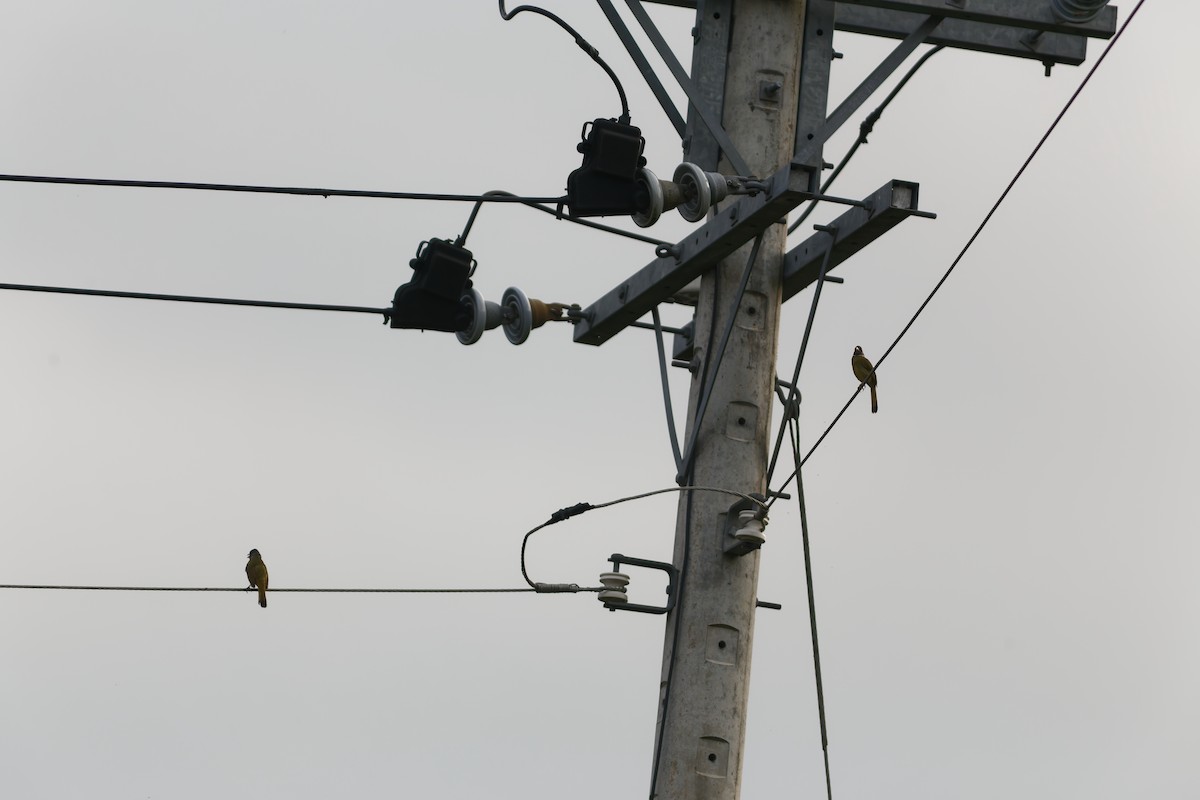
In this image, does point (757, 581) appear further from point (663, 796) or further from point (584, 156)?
point (584, 156)

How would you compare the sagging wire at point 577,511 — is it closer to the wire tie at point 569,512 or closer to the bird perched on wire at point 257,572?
the wire tie at point 569,512

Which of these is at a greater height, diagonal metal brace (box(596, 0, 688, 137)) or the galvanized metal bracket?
diagonal metal brace (box(596, 0, 688, 137))

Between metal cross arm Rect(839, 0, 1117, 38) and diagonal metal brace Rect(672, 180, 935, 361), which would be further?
metal cross arm Rect(839, 0, 1117, 38)

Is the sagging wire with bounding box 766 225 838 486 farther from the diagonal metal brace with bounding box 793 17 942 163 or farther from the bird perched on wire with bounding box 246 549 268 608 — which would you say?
the bird perched on wire with bounding box 246 549 268 608

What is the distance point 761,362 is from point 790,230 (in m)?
0.79

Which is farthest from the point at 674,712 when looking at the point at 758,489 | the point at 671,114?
the point at 671,114

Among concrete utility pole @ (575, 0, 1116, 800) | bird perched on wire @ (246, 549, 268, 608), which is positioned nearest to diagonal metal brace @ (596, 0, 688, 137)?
concrete utility pole @ (575, 0, 1116, 800)

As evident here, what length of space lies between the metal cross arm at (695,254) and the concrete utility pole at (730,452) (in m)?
0.21

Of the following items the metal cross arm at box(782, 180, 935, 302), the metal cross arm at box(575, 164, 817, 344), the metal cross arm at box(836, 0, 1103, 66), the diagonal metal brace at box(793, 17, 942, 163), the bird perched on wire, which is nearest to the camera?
the metal cross arm at box(575, 164, 817, 344)

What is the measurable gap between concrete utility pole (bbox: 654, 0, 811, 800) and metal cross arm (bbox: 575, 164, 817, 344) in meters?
0.21

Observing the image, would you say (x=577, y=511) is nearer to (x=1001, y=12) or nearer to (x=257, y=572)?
(x=1001, y=12)

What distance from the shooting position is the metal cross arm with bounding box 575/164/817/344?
9438 mm

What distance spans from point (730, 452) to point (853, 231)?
1093 mm

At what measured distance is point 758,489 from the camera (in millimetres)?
10156
